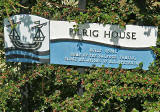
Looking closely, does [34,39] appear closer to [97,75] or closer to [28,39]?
[28,39]

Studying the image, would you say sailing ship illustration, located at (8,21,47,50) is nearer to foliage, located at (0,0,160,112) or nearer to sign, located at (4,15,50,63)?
sign, located at (4,15,50,63)

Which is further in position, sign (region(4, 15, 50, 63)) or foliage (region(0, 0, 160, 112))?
sign (region(4, 15, 50, 63))

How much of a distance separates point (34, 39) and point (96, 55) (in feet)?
2.64

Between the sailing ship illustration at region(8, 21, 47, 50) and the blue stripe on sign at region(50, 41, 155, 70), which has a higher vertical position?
the sailing ship illustration at region(8, 21, 47, 50)

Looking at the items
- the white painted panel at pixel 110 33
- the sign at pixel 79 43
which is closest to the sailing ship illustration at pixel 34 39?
the sign at pixel 79 43

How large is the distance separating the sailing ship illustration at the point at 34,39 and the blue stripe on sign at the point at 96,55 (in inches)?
6.9

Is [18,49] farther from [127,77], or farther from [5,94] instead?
[127,77]

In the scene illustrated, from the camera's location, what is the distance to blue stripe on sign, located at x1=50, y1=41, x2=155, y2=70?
3.02 metres

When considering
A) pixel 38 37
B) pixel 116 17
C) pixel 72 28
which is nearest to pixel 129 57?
pixel 116 17

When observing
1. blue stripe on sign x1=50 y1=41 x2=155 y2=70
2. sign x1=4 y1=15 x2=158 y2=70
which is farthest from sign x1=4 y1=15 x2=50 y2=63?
blue stripe on sign x1=50 y1=41 x2=155 y2=70

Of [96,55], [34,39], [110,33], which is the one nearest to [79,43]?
[96,55]

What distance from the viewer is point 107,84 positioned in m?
3.01

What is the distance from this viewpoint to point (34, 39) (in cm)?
323

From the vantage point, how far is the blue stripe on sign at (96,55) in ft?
9.89
